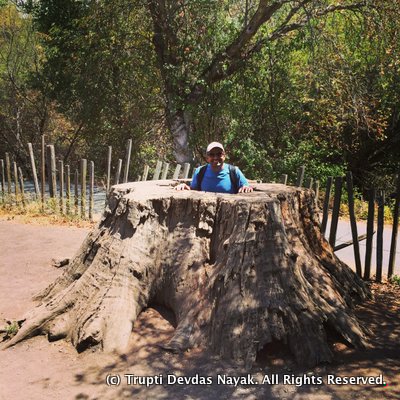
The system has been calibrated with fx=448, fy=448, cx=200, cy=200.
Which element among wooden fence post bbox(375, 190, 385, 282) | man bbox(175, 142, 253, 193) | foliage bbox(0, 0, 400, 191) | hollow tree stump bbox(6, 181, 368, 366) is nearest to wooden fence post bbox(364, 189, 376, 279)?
wooden fence post bbox(375, 190, 385, 282)

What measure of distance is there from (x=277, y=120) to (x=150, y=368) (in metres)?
11.4

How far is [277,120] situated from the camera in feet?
45.3

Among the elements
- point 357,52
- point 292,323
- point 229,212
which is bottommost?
point 292,323

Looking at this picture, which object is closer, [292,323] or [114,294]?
[292,323]

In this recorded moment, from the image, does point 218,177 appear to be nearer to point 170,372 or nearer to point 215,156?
point 215,156

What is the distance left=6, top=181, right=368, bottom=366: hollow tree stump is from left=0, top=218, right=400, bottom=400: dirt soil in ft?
0.34

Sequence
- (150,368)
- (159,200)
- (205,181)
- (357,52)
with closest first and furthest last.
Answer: (150,368), (159,200), (205,181), (357,52)

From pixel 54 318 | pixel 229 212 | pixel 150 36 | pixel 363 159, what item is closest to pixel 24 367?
pixel 54 318

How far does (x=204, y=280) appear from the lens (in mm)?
4070

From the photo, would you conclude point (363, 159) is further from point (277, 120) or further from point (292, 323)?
point (292, 323)

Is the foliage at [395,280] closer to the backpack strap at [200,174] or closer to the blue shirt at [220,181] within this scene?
the blue shirt at [220,181]

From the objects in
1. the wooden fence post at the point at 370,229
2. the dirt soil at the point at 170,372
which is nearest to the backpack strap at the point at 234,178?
the dirt soil at the point at 170,372

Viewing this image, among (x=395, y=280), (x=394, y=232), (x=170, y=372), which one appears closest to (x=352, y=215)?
(x=394, y=232)

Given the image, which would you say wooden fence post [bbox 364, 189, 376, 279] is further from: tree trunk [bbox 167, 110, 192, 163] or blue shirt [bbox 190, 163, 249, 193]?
tree trunk [bbox 167, 110, 192, 163]
